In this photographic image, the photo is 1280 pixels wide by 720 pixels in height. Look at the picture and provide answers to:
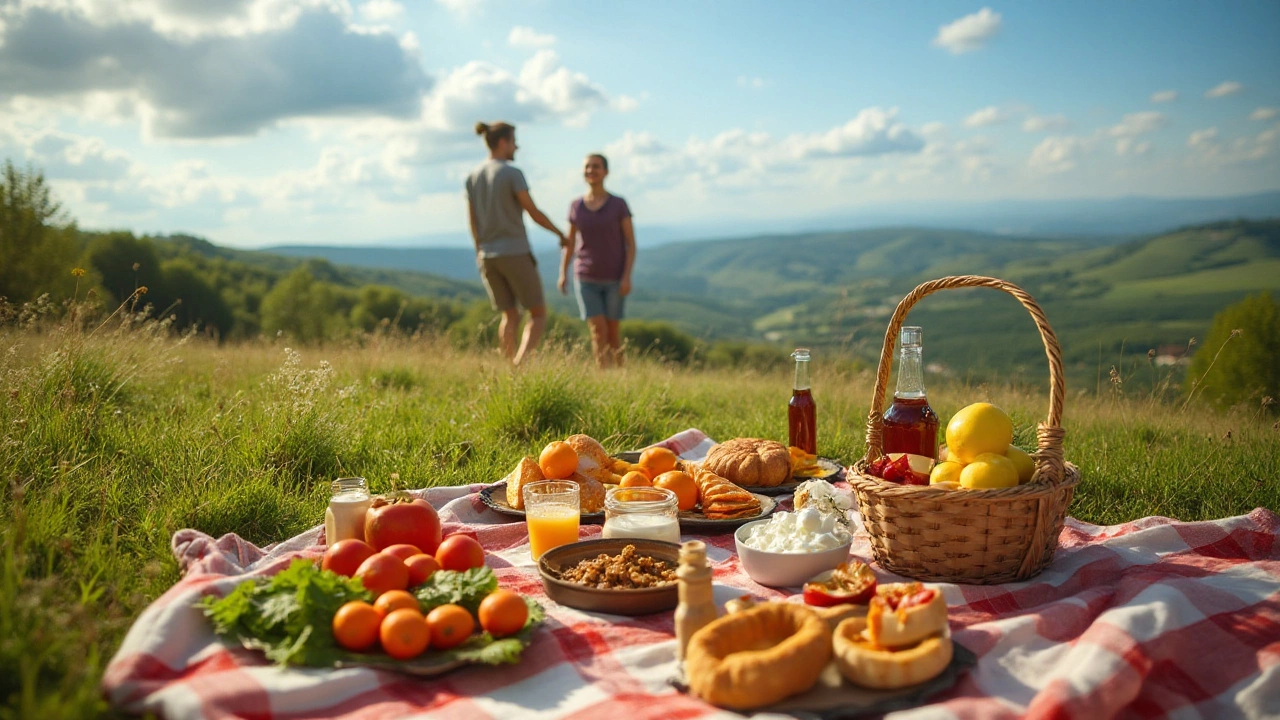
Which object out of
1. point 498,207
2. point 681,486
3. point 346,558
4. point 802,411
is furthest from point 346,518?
point 498,207

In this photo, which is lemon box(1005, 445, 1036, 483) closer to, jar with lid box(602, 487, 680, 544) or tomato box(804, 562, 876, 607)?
tomato box(804, 562, 876, 607)

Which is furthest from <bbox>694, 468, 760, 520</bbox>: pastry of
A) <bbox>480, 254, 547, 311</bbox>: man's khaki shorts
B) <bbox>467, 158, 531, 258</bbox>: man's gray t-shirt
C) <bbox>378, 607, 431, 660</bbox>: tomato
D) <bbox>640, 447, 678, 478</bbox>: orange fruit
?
<bbox>467, 158, 531, 258</bbox>: man's gray t-shirt

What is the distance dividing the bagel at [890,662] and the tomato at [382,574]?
1.34 m

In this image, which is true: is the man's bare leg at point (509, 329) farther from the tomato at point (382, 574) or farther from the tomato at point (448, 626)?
the tomato at point (448, 626)

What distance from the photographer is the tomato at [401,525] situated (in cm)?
301

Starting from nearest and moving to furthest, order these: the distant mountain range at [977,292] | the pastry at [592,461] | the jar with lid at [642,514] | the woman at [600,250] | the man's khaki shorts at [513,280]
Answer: the jar with lid at [642,514] < the pastry at [592,461] < the man's khaki shorts at [513,280] < the woman at [600,250] < the distant mountain range at [977,292]

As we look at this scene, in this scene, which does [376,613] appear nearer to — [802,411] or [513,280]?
[802,411]

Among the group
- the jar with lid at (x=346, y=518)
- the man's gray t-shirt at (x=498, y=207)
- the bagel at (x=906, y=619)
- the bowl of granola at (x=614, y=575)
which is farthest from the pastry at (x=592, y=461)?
the man's gray t-shirt at (x=498, y=207)

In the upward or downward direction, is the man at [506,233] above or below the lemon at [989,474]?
above

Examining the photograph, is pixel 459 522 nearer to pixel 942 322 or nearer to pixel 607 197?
pixel 607 197

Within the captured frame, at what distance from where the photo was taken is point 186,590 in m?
2.59

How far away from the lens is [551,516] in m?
3.27

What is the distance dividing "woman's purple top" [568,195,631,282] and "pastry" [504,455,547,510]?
20.0 ft

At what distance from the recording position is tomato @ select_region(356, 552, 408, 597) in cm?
261
